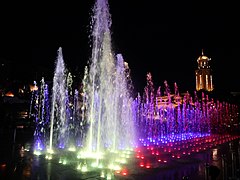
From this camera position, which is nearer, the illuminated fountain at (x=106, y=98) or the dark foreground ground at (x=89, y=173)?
the dark foreground ground at (x=89, y=173)

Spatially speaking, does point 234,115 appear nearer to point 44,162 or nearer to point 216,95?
point 216,95

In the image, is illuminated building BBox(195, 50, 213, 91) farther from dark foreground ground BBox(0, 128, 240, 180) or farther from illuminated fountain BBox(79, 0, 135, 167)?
dark foreground ground BBox(0, 128, 240, 180)

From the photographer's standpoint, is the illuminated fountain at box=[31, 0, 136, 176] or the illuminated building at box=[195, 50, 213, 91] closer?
the illuminated fountain at box=[31, 0, 136, 176]

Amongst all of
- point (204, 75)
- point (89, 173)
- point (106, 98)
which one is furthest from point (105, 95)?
point (204, 75)

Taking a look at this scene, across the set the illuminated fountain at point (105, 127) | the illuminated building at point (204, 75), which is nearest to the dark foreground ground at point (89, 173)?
the illuminated fountain at point (105, 127)

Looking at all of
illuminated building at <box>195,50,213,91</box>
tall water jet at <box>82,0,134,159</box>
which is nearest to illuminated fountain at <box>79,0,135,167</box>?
tall water jet at <box>82,0,134,159</box>

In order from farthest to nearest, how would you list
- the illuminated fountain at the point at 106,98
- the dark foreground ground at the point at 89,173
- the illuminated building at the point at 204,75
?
the illuminated building at the point at 204,75 → the illuminated fountain at the point at 106,98 → the dark foreground ground at the point at 89,173

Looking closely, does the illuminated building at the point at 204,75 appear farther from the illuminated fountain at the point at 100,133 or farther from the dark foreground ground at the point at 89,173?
the dark foreground ground at the point at 89,173

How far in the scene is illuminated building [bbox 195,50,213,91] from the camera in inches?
3320

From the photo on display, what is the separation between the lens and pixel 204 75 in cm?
8588

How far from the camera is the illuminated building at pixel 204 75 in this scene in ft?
277

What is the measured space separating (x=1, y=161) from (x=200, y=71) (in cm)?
8724

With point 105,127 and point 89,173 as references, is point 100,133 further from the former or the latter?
point 89,173

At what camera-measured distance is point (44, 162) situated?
787 centimetres
